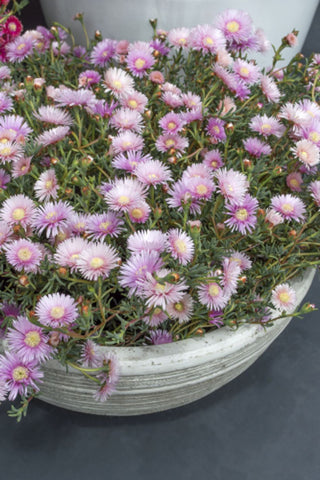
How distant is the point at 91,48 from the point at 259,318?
2.34ft

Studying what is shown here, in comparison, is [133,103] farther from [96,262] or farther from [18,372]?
[18,372]

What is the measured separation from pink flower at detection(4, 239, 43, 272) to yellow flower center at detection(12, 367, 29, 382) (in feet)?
0.37

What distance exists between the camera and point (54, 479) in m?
0.89

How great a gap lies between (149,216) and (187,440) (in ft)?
1.37

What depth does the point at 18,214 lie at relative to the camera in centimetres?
70

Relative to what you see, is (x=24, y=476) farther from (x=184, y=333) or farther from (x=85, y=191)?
(x=85, y=191)

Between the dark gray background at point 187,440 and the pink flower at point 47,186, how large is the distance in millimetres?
422

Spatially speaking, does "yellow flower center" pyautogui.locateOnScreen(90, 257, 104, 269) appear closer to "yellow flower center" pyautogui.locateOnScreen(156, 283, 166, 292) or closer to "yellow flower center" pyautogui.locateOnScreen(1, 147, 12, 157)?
"yellow flower center" pyautogui.locateOnScreen(156, 283, 166, 292)

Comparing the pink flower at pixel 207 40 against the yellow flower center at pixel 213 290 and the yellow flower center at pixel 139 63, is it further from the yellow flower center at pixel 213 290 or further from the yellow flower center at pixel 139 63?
the yellow flower center at pixel 213 290

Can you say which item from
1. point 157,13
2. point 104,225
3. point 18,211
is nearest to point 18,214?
point 18,211

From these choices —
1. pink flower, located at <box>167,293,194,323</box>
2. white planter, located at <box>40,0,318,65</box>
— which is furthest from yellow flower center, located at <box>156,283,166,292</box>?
white planter, located at <box>40,0,318,65</box>

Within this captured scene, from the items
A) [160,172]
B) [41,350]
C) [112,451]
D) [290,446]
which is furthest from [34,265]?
[290,446]

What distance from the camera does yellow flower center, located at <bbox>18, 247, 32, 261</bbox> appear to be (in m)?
0.67

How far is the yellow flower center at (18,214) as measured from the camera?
70 centimetres
